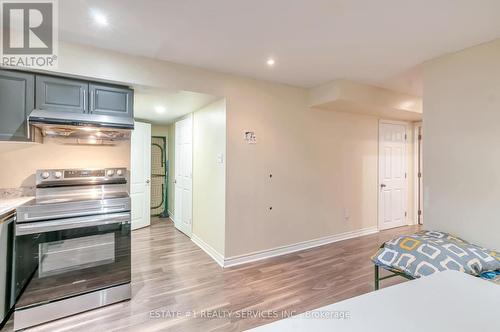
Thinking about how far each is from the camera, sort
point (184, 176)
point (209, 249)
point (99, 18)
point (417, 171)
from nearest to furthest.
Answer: point (99, 18)
point (209, 249)
point (184, 176)
point (417, 171)

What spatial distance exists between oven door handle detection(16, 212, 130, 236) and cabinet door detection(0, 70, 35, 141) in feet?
2.70

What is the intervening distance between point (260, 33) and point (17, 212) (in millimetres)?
2534

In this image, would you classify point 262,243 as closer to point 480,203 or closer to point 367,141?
point 480,203

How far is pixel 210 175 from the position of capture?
355 centimetres

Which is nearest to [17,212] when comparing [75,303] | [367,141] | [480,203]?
[75,303]

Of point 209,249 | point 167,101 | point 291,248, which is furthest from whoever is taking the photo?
point 291,248

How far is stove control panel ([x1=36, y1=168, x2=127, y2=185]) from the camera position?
2541 millimetres

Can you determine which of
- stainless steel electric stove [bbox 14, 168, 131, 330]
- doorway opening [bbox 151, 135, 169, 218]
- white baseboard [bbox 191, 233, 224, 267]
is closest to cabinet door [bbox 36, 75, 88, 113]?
stainless steel electric stove [bbox 14, 168, 131, 330]

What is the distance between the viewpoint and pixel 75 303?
2127 millimetres

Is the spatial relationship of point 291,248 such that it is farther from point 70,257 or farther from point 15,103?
point 15,103

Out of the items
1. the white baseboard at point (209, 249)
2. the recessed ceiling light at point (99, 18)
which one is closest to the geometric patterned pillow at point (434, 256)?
the white baseboard at point (209, 249)

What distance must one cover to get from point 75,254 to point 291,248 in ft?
8.90

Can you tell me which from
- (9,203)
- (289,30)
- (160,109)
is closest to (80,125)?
(9,203)

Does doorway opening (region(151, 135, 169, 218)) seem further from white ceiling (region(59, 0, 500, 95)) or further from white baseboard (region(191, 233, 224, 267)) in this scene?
white ceiling (region(59, 0, 500, 95))
